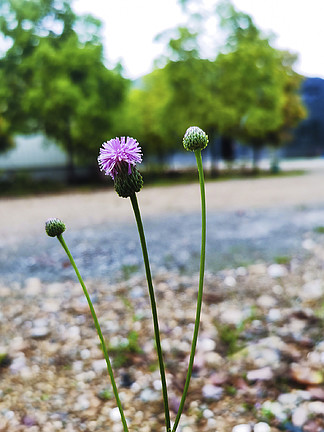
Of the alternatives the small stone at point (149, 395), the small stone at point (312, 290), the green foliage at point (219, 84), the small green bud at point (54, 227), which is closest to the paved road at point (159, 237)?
the small stone at point (312, 290)

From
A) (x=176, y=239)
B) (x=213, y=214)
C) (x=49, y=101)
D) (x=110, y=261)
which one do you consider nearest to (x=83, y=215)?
(x=213, y=214)

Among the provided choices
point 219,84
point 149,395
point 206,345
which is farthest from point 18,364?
point 219,84

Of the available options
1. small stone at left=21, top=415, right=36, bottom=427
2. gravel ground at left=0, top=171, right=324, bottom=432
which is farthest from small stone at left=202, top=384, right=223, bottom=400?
small stone at left=21, top=415, right=36, bottom=427

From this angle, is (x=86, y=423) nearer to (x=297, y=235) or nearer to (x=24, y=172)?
(x=297, y=235)

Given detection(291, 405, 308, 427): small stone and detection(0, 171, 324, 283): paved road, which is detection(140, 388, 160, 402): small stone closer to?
detection(291, 405, 308, 427): small stone

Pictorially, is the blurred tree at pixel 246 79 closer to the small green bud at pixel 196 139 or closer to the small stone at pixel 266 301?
the small stone at pixel 266 301

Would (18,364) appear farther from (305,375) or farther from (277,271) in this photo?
(277,271)
